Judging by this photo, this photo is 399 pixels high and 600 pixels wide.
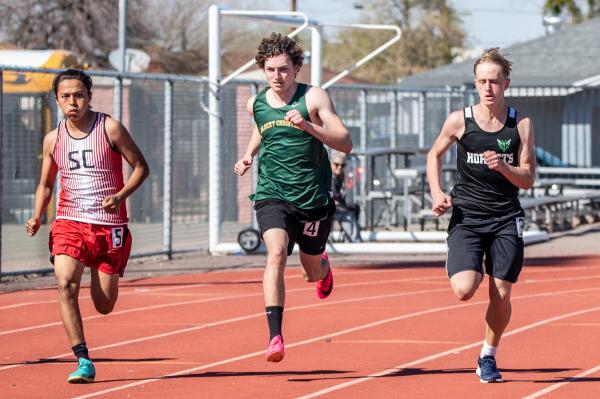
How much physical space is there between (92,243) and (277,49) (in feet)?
5.53

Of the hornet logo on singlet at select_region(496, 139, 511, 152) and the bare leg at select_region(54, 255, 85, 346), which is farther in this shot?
the bare leg at select_region(54, 255, 85, 346)

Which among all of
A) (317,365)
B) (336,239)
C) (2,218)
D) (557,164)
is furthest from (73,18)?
(317,365)

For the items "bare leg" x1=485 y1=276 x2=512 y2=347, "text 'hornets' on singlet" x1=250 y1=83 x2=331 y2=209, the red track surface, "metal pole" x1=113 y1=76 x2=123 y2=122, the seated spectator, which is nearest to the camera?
"bare leg" x1=485 y1=276 x2=512 y2=347

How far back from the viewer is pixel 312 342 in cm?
1100

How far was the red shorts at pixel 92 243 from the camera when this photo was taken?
902 centimetres

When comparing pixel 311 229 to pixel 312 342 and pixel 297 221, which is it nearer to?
pixel 297 221

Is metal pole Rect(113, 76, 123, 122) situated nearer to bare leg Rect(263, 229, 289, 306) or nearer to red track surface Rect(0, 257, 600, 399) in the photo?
red track surface Rect(0, 257, 600, 399)

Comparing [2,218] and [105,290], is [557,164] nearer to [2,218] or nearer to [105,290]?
[2,218]

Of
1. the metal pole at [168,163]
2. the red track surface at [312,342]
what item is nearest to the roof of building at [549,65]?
the metal pole at [168,163]

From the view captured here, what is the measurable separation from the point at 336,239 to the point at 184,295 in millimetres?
6584

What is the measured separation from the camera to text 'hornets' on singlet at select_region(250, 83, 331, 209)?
29.9ft

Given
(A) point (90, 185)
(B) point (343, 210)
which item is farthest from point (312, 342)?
(B) point (343, 210)

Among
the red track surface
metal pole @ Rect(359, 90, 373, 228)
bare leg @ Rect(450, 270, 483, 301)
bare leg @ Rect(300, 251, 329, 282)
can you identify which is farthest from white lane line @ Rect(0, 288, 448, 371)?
metal pole @ Rect(359, 90, 373, 228)

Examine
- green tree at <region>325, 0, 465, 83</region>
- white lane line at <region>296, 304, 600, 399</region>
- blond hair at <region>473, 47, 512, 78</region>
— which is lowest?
white lane line at <region>296, 304, 600, 399</region>
